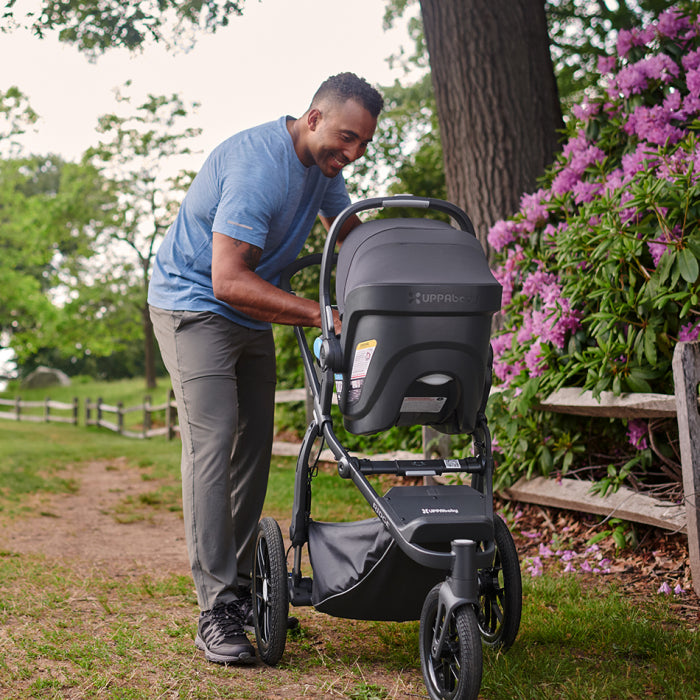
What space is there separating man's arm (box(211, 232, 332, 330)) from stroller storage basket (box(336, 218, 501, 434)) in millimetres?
237

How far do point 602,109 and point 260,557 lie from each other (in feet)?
11.9

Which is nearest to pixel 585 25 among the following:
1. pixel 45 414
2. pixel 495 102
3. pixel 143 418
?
pixel 495 102

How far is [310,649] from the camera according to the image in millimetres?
2953

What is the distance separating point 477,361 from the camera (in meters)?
2.40

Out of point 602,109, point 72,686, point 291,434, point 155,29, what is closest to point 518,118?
point 602,109

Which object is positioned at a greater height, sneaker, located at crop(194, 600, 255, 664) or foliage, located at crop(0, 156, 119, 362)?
foliage, located at crop(0, 156, 119, 362)

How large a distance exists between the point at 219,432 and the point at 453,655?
3.93ft

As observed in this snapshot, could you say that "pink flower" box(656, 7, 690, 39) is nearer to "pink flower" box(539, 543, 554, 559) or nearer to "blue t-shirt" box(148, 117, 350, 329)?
"blue t-shirt" box(148, 117, 350, 329)

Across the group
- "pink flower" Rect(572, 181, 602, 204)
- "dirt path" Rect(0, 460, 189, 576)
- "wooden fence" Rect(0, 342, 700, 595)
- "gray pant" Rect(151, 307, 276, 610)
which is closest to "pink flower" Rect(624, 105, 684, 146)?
"pink flower" Rect(572, 181, 602, 204)

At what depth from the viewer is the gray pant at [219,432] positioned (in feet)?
9.52

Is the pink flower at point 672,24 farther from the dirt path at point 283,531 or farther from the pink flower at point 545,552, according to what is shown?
the pink flower at point 545,552

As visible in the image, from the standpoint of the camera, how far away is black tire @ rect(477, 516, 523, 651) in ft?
8.46

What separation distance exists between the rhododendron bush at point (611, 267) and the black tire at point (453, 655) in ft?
6.33

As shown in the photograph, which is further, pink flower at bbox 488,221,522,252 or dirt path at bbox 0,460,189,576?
pink flower at bbox 488,221,522,252
